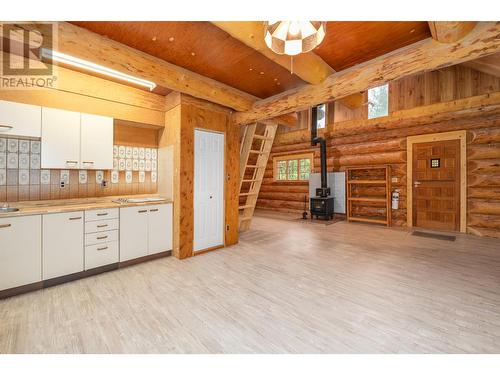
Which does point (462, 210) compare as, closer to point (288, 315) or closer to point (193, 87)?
point (288, 315)

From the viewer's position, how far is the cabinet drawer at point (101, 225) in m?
2.78

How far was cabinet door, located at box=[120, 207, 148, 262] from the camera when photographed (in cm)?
308

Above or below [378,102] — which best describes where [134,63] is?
below

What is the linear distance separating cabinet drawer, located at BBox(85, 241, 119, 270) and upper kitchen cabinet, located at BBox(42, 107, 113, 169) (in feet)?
3.72

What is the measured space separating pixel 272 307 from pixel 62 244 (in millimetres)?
2555

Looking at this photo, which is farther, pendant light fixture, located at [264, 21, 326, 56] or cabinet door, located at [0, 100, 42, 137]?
cabinet door, located at [0, 100, 42, 137]

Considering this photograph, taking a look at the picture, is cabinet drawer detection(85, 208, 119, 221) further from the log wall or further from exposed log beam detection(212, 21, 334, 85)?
the log wall

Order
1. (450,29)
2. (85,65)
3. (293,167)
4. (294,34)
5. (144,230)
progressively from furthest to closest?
(293,167)
(144,230)
(85,65)
(450,29)
(294,34)

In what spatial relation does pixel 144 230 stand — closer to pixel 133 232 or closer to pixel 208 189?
pixel 133 232

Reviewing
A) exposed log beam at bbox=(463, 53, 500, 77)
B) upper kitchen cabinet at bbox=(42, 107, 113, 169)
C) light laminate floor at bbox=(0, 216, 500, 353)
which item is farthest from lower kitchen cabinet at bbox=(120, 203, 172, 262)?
exposed log beam at bbox=(463, 53, 500, 77)

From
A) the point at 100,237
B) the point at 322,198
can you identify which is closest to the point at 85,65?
the point at 100,237

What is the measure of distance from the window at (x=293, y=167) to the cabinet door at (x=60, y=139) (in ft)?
22.4

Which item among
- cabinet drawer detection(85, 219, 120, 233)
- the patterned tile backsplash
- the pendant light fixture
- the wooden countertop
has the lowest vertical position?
cabinet drawer detection(85, 219, 120, 233)

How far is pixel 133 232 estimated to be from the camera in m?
3.18
